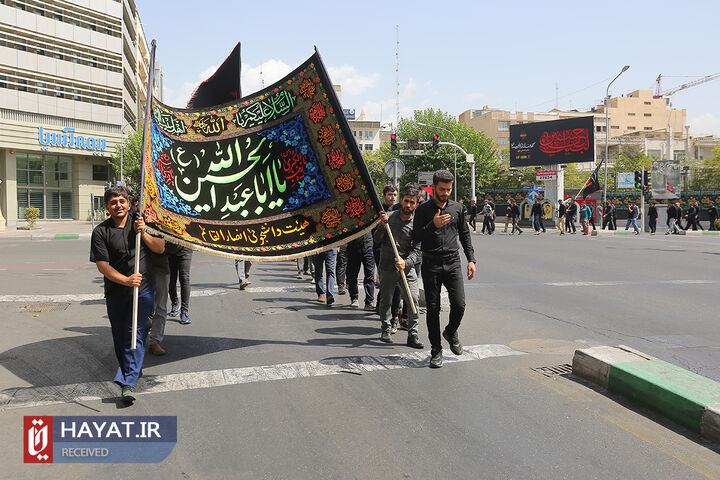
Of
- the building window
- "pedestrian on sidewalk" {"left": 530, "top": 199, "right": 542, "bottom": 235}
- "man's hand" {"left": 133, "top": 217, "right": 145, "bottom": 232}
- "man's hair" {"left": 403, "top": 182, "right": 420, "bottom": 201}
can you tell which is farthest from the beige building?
"man's hand" {"left": 133, "top": 217, "right": 145, "bottom": 232}

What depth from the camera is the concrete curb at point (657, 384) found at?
150 inches

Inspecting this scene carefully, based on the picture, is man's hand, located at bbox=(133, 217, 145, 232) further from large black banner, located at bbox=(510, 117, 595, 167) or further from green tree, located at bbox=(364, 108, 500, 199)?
green tree, located at bbox=(364, 108, 500, 199)

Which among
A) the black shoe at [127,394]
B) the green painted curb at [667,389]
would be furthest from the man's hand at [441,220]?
the black shoe at [127,394]

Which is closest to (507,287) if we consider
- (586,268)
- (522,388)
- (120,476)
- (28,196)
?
(586,268)

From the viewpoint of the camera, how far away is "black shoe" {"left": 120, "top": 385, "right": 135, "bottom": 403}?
14.2 feet

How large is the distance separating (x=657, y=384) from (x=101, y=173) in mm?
49090

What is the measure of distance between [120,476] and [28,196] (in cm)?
4478

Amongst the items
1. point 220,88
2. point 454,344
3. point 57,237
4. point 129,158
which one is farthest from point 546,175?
point 220,88

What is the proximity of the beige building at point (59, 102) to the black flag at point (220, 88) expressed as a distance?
128 ft

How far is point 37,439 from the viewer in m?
3.74

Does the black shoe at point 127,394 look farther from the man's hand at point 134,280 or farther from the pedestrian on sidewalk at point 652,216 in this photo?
the pedestrian on sidewalk at point 652,216

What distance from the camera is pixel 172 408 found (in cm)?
428

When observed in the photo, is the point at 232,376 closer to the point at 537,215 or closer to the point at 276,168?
the point at 276,168

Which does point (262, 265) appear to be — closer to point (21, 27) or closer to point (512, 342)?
point (512, 342)
